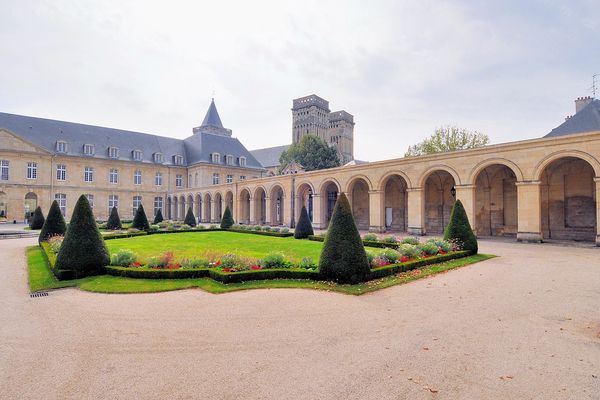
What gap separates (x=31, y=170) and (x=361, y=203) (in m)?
39.2

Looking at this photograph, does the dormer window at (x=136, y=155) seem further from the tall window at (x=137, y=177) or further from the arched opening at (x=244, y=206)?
the arched opening at (x=244, y=206)

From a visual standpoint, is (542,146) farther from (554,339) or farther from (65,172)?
(65,172)

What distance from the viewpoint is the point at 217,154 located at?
51.9 m

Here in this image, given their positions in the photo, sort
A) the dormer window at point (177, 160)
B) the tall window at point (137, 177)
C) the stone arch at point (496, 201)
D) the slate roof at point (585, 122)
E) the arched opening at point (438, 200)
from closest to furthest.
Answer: the stone arch at point (496, 201) → the slate roof at point (585, 122) → the arched opening at point (438, 200) → the tall window at point (137, 177) → the dormer window at point (177, 160)

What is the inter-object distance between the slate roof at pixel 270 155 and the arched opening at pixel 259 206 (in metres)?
26.4

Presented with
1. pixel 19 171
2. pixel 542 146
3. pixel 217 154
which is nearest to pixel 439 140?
pixel 542 146

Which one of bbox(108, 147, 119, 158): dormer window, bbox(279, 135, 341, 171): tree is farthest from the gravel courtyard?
bbox(108, 147, 119, 158): dormer window

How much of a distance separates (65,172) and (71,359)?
46656 millimetres

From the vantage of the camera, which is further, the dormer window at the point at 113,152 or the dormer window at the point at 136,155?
the dormer window at the point at 136,155

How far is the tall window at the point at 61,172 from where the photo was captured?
136 feet

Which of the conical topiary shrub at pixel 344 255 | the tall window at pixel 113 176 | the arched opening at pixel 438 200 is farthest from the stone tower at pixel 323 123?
the conical topiary shrub at pixel 344 255

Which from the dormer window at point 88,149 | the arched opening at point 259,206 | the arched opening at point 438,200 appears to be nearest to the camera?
the arched opening at point 438,200

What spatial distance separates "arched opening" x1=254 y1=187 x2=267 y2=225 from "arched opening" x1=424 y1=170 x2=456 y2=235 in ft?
56.5

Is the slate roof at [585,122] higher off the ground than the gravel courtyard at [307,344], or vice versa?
the slate roof at [585,122]
